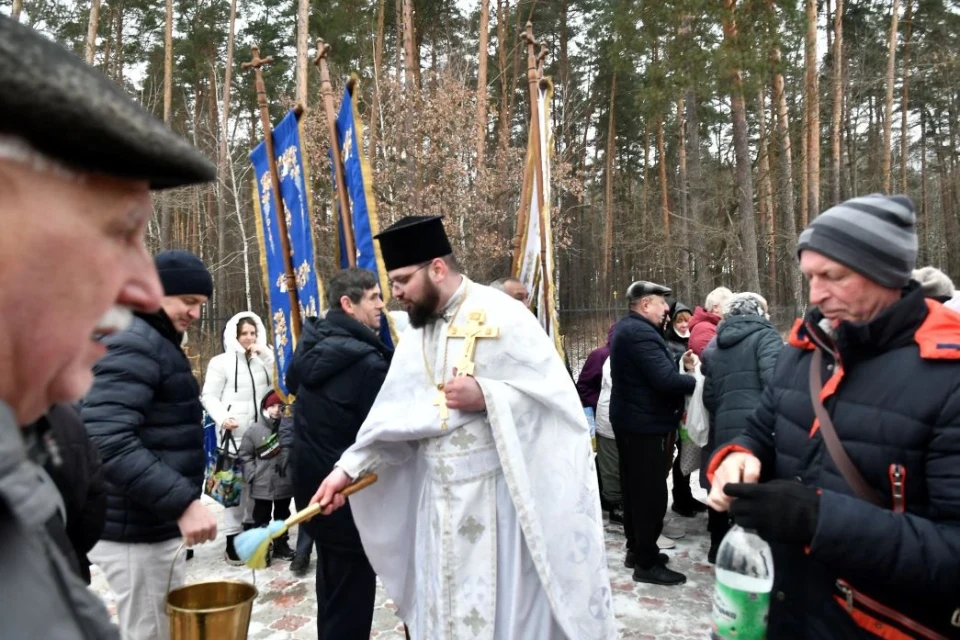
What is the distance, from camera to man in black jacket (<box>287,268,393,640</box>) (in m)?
3.27

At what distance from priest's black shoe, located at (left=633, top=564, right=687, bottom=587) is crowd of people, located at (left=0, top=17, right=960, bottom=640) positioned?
0.02m

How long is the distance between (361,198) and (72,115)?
12.4 feet

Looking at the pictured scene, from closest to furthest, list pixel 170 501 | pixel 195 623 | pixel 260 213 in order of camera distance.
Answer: pixel 195 623
pixel 170 501
pixel 260 213

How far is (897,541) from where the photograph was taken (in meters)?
1.41

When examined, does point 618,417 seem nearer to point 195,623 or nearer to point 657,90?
point 195,623

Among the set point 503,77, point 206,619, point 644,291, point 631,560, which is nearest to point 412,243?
point 206,619

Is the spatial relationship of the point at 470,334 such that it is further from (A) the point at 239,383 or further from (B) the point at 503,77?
(B) the point at 503,77

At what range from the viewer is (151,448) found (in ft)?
8.45

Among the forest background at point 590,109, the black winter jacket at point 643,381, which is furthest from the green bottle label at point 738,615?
the forest background at point 590,109

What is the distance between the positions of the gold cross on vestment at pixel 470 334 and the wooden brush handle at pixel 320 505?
0.60 m

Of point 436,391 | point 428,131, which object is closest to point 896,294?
point 436,391

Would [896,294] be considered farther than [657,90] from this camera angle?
No

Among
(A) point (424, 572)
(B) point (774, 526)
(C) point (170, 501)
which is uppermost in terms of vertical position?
(B) point (774, 526)

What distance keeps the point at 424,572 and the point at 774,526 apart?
185 cm
